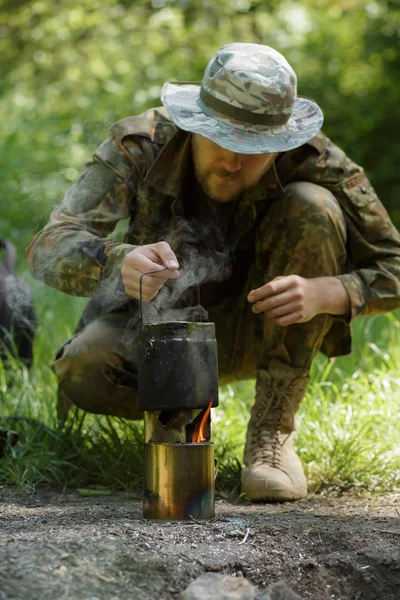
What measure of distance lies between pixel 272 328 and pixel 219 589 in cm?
159

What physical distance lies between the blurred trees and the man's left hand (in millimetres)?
5523

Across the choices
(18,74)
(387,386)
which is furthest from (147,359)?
(18,74)

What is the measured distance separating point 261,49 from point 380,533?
1782mm

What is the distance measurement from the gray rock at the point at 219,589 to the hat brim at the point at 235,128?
1508 millimetres

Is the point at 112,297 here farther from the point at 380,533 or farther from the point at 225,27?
the point at 225,27

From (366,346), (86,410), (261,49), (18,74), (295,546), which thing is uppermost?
(18,74)

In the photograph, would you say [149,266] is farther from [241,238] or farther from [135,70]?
[135,70]

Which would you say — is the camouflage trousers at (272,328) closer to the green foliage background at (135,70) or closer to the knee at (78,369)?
the knee at (78,369)

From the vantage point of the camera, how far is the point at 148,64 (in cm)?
1016

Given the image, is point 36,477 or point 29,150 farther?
point 29,150

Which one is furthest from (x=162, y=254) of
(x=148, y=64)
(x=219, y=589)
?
(x=148, y=64)

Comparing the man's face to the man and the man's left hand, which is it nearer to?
the man

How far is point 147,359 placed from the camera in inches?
100

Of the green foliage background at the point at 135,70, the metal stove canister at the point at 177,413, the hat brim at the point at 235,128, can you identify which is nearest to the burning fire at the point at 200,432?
the metal stove canister at the point at 177,413
